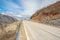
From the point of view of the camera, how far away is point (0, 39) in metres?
13.0

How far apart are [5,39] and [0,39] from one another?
432 millimetres

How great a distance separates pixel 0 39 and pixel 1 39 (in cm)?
10

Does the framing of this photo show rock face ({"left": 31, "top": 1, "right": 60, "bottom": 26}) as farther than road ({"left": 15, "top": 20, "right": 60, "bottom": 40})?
Yes

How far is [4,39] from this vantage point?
13.1m

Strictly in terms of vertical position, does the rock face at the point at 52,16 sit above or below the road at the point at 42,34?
above

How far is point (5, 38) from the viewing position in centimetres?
1355

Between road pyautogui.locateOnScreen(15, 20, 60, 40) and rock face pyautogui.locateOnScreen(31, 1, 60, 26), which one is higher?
rock face pyautogui.locateOnScreen(31, 1, 60, 26)

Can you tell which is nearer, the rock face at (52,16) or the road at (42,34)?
the road at (42,34)

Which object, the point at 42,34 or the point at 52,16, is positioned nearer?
the point at 42,34

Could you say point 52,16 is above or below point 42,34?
above

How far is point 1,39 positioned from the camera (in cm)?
1310

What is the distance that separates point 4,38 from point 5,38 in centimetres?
11

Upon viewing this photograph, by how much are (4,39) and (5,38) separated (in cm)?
43

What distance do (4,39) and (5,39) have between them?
0.09m
